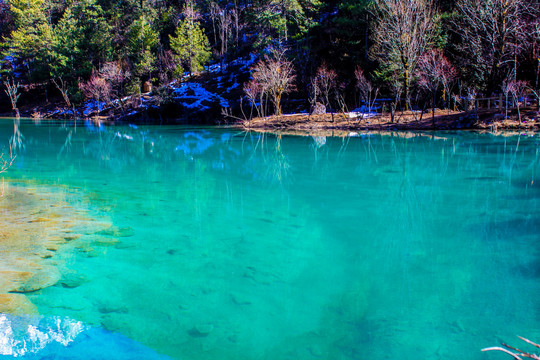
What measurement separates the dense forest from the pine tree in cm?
17

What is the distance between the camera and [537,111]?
2806 centimetres

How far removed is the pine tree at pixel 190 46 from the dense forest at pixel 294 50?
165mm

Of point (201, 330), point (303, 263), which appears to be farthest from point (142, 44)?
point (201, 330)

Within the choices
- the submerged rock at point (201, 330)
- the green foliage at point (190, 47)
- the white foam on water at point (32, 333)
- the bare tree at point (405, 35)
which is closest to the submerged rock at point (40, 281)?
the white foam on water at point (32, 333)

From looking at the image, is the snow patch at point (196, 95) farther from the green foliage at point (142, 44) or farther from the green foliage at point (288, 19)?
the green foliage at point (288, 19)

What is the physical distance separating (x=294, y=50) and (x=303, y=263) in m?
43.0

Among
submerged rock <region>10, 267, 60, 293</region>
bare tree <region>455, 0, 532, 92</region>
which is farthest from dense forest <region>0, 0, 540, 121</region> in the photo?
submerged rock <region>10, 267, 60, 293</region>

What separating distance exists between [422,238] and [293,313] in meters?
3.83

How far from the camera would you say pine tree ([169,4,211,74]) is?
58.2 m

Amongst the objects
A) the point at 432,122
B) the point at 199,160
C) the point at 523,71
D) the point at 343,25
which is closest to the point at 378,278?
the point at 199,160

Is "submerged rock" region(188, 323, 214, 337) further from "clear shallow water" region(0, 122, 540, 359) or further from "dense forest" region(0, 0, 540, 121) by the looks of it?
"dense forest" region(0, 0, 540, 121)

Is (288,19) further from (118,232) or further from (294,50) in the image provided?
(118,232)

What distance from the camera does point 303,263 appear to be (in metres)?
6.65

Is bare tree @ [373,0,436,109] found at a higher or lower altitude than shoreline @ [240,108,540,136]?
higher
